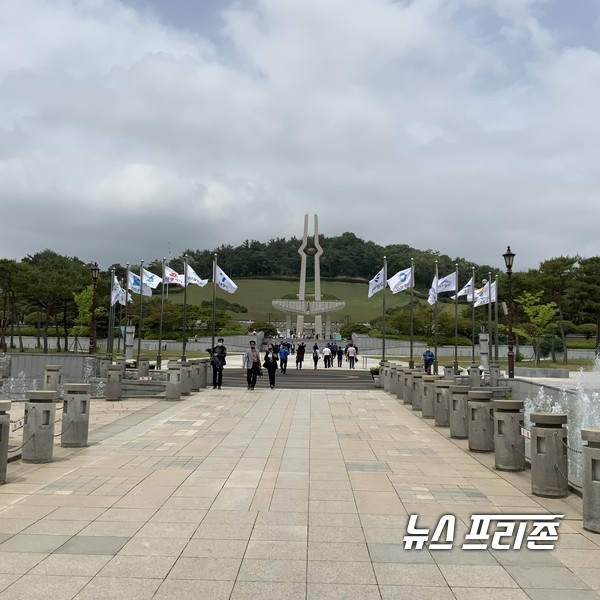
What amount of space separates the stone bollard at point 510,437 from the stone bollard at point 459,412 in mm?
2750

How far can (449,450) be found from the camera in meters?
10.4

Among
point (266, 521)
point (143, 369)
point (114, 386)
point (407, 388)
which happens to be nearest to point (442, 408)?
point (407, 388)

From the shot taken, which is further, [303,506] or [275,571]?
[303,506]

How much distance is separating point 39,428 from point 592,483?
7.49m

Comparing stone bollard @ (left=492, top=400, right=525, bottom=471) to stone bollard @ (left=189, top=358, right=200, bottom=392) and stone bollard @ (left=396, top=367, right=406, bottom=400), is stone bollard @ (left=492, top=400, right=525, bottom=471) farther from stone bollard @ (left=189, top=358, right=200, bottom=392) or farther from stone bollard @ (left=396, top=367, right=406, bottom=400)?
stone bollard @ (left=189, top=358, right=200, bottom=392)

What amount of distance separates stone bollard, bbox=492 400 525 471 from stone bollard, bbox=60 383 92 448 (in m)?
6.86

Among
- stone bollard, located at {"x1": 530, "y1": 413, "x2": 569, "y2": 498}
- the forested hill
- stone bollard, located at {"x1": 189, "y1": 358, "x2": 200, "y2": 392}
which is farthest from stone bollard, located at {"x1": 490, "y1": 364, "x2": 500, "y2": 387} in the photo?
the forested hill

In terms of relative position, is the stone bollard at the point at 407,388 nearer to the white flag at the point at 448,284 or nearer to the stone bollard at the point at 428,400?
the stone bollard at the point at 428,400

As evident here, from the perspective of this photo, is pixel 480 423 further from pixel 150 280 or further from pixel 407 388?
pixel 150 280

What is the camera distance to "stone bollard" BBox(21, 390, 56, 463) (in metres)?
8.75

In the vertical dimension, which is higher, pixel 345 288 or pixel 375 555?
pixel 345 288

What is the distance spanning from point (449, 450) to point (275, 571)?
6424 millimetres

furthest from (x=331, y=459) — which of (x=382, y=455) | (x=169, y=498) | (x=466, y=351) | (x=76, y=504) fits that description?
(x=466, y=351)

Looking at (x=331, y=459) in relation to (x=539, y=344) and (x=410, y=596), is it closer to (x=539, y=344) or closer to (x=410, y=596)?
(x=410, y=596)
